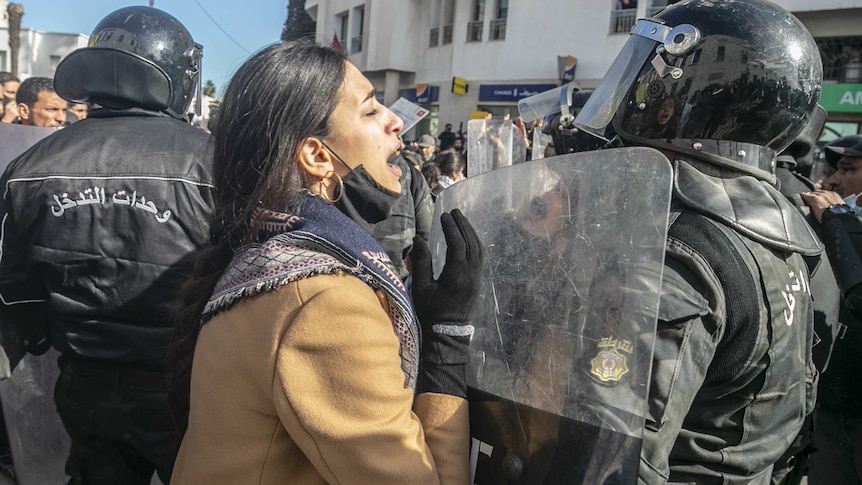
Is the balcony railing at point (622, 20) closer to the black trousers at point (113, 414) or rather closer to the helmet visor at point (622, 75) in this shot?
the helmet visor at point (622, 75)

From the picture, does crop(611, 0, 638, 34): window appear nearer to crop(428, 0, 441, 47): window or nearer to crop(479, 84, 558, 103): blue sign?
crop(479, 84, 558, 103): blue sign

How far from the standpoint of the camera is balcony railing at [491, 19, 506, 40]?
17703mm

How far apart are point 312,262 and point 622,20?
15768 millimetres

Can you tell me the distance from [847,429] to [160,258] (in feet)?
9.22

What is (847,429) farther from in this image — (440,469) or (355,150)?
(355,150)

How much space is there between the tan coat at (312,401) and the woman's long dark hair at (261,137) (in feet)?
0.81

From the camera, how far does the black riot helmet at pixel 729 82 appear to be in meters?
1.48

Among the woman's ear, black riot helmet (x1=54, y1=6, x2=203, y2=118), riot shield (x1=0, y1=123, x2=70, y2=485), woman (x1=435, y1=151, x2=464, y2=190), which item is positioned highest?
black riot helmet (x1=54, y1=6, x2=203, y2=118)

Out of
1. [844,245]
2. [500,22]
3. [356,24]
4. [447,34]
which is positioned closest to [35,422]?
[844,245]

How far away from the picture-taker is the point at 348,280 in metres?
1.15

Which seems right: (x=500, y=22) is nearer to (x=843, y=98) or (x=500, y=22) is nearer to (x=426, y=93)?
(x=426, y=93)

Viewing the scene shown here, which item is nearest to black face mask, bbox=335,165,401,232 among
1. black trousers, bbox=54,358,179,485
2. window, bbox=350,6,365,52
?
black trousers, bbox=54,358,179,485

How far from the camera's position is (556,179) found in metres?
1.23

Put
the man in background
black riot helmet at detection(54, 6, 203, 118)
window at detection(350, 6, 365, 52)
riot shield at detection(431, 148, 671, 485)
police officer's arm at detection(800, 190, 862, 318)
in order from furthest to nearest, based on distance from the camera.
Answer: window at detection(350, 6, 365, 52) < the man in background < black riot helmet at detection(54, 6, 203, 118) < police officer's arm at detection(800, 190, 862, 318) < riot shield at detection(431, 148, 671, 485)
